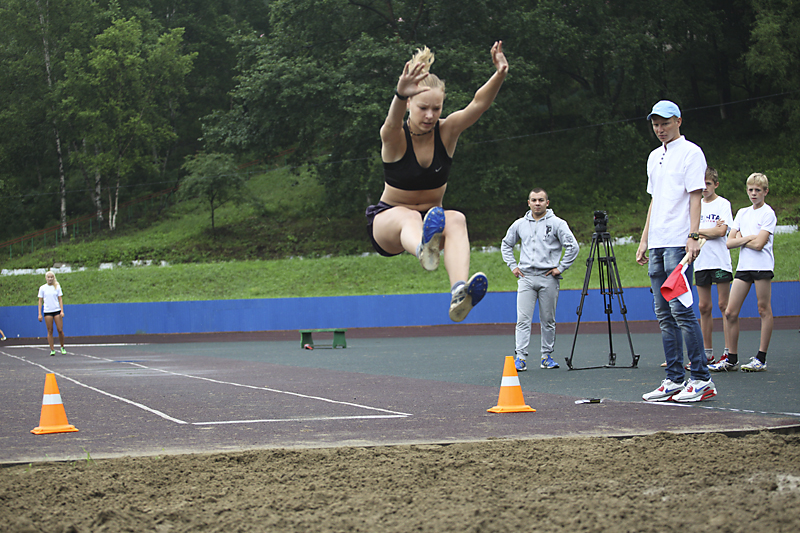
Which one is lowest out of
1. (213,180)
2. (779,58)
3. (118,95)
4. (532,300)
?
(532,300)

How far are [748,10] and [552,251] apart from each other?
122ft

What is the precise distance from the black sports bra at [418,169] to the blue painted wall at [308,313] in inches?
598

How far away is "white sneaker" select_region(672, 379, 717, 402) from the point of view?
580cm

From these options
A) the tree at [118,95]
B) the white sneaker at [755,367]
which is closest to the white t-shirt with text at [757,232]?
the white sneaker at [755,367]

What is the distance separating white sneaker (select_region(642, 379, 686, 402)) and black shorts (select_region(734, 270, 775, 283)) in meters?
2.52

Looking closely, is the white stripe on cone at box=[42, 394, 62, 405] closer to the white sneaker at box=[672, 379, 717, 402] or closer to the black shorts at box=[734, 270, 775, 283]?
the white sneaker at box=[672, 379, 717, 402]

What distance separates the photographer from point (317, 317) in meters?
22.4

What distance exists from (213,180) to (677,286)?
3304 centimetres

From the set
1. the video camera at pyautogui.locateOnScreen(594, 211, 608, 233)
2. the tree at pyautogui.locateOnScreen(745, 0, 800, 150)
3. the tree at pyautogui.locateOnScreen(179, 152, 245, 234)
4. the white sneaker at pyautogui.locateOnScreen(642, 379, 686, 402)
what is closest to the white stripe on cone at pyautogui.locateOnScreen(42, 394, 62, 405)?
the white sneaker at pyautogui.locateOnScreen(642, 379, 686, 402)

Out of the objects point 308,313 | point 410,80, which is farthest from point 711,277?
point 308,313

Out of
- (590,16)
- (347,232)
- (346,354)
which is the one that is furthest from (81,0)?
(346,354)

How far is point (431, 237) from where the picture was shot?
176 inches

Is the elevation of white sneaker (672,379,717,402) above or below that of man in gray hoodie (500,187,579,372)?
→ below

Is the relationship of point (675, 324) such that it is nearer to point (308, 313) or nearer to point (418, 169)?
point (418, 169)
